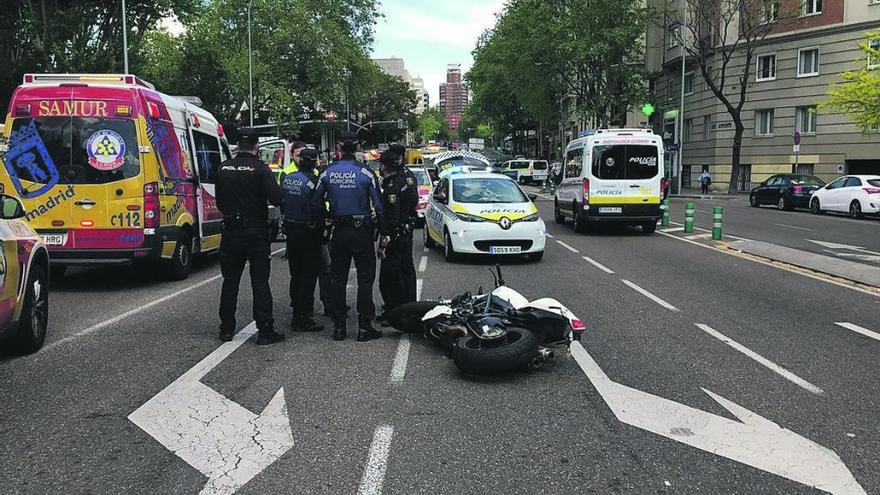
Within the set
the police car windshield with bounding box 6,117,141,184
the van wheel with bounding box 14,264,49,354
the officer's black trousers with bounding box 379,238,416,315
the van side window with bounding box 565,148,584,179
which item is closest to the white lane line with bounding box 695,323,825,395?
the officer's black trousers with bounding box 379,238,416,315

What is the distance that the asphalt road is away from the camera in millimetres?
3910

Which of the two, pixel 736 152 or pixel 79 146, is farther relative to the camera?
pixel 736 152

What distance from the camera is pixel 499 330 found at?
5793 mm

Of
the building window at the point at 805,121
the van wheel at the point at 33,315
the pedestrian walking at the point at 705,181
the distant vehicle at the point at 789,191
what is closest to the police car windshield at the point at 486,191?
the van wheel at the point at 33,315

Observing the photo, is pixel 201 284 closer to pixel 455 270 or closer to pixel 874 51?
pixel 455 270

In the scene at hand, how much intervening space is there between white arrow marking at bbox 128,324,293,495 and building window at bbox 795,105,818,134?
127ft

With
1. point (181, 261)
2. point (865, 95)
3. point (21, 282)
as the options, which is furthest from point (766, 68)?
point (21, 282)

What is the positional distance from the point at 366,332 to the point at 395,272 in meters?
0.94

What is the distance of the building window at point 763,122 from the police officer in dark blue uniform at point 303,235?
124 feet

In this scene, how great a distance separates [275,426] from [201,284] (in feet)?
21.9

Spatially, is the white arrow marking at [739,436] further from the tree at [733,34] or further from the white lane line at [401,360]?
the tree at [733,34]

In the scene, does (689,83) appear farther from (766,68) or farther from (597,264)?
(597,264)

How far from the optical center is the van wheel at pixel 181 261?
35.7 feet

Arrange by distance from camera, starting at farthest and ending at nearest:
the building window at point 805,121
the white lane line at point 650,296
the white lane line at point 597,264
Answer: the building window at point 805,121 < the white lane line at point 597,264 < the white lane line at point 650,296
